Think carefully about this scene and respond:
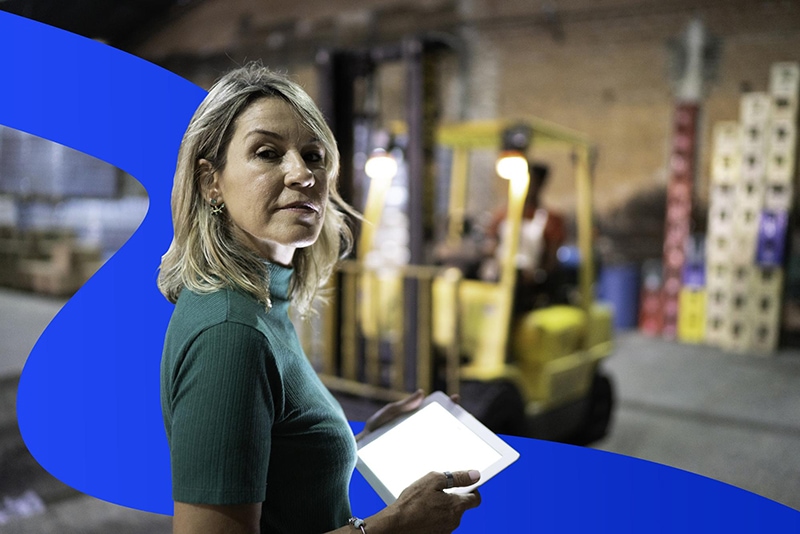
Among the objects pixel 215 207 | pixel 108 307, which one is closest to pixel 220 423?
pixel 215 207

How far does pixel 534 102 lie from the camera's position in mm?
11180

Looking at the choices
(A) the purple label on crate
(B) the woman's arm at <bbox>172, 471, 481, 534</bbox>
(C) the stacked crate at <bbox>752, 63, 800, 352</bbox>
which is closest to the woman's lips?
(B) the woman's arm at <bbox>172, 471, 481, 534</bbox>

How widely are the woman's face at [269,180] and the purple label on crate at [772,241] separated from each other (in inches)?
313

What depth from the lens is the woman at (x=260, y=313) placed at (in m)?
1.05

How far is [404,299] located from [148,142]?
2.60 m

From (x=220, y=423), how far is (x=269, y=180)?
437 millimetres

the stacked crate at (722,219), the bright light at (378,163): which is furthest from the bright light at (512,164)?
the stacked crate at (722,219)

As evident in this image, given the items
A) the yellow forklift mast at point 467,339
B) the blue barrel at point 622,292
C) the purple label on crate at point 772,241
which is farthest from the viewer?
the blue barrel at point 622,292

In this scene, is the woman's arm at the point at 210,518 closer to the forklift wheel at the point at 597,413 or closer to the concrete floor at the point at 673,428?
the concrete floor at the point at 673,428

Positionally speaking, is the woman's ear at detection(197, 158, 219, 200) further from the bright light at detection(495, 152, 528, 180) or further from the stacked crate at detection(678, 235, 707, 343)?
the stacked crate at detection(678, 235, 707, 343)

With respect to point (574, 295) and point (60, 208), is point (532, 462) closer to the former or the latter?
point (574, 295)

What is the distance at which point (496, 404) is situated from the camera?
4160 millimetres

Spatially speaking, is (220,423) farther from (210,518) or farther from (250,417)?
(210,518)

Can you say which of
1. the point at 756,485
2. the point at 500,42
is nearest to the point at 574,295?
the point at 756,485
